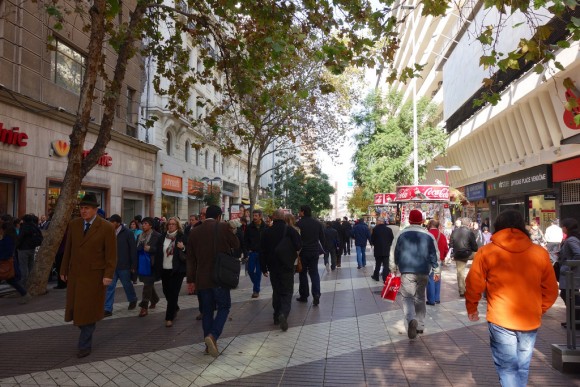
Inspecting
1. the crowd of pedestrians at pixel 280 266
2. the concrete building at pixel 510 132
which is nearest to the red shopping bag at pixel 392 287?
the crowd of pedestrians at pixel 280 266

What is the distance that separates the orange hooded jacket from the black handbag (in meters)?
3.02

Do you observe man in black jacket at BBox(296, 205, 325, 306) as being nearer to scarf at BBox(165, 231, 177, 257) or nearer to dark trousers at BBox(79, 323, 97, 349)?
scarf at BBox(165, 231, 177, 257)

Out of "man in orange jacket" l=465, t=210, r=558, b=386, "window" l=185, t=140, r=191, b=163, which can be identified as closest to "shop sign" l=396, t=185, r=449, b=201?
"man in orange jacket" l=465, t=210, r=558, b=386

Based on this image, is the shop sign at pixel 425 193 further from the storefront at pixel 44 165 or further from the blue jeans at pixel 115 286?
the blue jeans at pixel 115 286

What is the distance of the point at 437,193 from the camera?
64.5 ft

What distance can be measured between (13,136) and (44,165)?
1.94 metres

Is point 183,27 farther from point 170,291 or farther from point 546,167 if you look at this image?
point 546,167

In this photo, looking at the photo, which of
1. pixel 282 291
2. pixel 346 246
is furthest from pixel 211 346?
pixel 346 246

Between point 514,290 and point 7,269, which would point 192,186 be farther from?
point 514,290

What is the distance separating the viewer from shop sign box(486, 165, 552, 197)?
760 inches

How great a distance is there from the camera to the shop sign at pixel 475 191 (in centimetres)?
2886

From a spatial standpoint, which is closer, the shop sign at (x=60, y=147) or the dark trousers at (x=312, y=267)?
the dark trousers at (x=312, y=267)

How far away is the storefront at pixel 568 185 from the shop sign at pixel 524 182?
36 centimetres

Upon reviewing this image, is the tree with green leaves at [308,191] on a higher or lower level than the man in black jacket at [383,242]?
higher
